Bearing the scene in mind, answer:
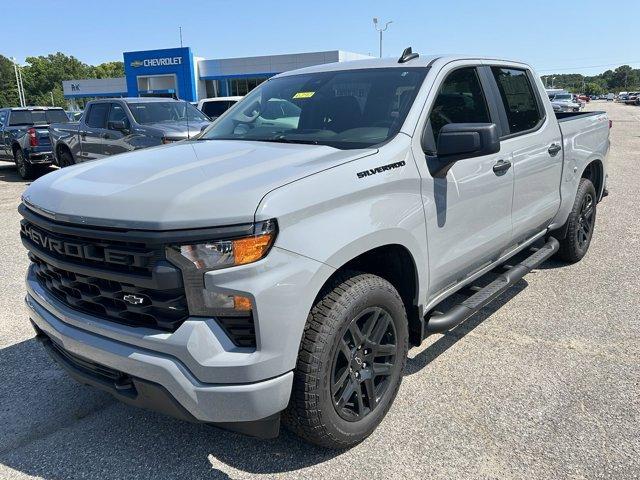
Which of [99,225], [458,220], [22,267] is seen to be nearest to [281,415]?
[99,225]

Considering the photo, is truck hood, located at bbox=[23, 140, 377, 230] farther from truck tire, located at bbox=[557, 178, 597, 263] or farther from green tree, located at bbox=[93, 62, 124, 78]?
green tree, located at bbox=[93, 62, 124, 78]

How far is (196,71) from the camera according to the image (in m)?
45.7

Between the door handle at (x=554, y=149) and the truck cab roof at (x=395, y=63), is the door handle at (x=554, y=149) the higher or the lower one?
the lower one

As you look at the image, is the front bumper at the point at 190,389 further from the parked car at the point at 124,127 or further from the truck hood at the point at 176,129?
the parked car at the point at 124,127

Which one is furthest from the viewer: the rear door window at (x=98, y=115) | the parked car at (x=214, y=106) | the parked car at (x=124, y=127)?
the parked car at (x=214, y=106)

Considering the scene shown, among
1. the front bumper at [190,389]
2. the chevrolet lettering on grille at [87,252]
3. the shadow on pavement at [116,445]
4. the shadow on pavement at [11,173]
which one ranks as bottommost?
the shadow on pavement at [11,173]

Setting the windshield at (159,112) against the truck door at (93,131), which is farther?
the truck door at (93,131)

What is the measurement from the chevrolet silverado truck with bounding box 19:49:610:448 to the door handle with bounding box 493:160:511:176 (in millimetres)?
16

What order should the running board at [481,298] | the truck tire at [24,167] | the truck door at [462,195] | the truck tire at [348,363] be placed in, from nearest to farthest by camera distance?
the truck tire at [348,363] < the truck door at [462,195] < the running board at [481,298] < the truck tire at [24,167]

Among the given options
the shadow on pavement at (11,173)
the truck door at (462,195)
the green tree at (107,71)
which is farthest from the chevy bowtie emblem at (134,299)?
the green tree at (107,71)

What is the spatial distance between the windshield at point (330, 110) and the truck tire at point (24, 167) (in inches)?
455

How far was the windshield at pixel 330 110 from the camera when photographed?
3.10 metres

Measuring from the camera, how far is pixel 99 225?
7.30ft

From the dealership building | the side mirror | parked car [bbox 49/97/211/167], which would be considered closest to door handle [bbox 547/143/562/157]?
parked car [bbox 49/97/211/167]
